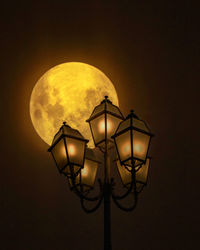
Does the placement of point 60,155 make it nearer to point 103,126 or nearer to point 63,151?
point 63,151

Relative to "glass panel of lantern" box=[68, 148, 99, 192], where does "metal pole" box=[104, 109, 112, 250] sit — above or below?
below

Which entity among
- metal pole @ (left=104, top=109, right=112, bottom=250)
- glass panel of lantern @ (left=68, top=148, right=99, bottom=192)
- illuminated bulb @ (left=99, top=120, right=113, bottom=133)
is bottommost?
metal pole @ (left=104, top=109, right=112, bottom=250)

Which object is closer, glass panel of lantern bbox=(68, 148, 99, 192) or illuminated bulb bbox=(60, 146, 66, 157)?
illuminated bulb bbox=(60, 146, 66, 157)

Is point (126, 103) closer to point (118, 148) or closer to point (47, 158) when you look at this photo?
point (47, 158)

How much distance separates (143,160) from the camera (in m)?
3.69

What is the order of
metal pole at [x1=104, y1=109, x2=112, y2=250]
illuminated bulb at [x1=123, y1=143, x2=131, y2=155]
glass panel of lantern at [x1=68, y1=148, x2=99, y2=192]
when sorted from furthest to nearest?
glass panel of lantern at [x1=68, y1=148, x2=99, y2=192], illuminated bulb at [x1=123, y1=143, x2=131, y2=155], metal pole at [x1=104, y1=109, x2=112, y2=250]

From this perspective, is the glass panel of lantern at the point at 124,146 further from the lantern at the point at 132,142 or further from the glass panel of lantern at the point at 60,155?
the glass panel of lantern at the point at 60,155

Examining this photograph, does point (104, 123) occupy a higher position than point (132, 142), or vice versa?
point (104, 123)

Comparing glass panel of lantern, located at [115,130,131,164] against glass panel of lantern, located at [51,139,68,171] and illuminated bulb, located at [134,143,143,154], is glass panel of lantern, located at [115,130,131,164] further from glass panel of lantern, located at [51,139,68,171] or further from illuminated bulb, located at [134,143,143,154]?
glass panel of lantern, located at [51,139,68,171]

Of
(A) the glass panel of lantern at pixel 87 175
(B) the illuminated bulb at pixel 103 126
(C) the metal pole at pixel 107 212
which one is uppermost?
(B) the illuminated bulb at pixel 103 126

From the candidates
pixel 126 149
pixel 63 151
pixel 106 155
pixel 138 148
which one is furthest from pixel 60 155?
pixel 138 148

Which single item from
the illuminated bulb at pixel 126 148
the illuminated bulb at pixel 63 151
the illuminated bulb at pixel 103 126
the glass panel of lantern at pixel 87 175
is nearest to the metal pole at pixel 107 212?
the illuminated bulb at pixel 103 126

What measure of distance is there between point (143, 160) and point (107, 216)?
59 centimetres

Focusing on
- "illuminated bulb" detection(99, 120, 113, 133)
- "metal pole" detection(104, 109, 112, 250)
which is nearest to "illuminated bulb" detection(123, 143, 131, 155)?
"metal pole" detection(104, 109, 112, 250)
